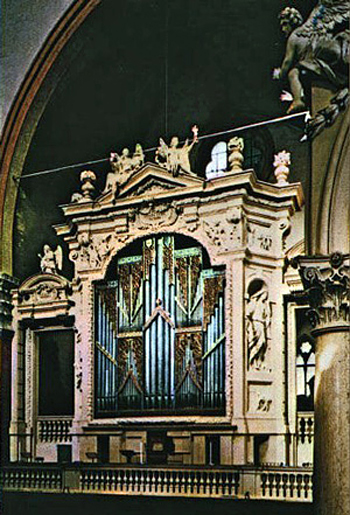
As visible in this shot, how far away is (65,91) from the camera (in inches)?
613

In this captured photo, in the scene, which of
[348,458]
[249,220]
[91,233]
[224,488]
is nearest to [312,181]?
[348,458]

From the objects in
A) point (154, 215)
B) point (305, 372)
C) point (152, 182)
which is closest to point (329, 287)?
point (305, 372)

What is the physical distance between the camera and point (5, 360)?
15266 millimetres

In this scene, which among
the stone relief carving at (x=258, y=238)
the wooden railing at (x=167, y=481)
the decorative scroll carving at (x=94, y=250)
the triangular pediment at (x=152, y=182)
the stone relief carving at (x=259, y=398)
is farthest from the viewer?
the decorative scroll carving at (x=94, y=250)

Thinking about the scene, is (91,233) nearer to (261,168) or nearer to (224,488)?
(261,168)

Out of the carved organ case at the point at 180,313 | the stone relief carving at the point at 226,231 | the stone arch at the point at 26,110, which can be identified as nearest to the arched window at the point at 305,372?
the carved organ case at the point at 180,313

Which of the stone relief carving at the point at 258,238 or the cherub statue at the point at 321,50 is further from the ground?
the cherub statue at the point at 321,50

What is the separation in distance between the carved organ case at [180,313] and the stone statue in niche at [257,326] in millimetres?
15

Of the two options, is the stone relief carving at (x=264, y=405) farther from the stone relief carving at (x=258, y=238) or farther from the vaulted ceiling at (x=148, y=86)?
the vaulted ceiling at (x=148, y=86)

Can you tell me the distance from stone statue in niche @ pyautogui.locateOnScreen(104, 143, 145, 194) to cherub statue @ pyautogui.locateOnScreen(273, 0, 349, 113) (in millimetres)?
4896

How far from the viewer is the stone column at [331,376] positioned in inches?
357

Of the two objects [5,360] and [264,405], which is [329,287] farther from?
[5,360]

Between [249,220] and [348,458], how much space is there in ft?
16.1

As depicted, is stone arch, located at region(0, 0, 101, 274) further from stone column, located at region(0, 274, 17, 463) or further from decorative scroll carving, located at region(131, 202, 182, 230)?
decorative scroll carving, located at region(131, 202, 182, 230)
